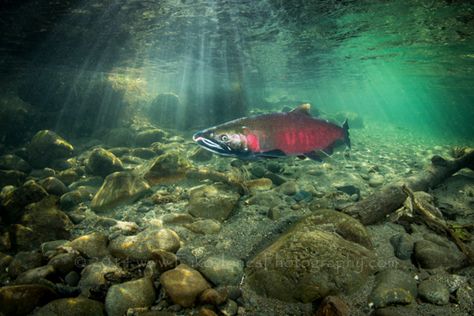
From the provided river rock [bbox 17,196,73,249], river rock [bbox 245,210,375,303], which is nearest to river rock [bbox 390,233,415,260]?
river rock [bbox 245,210,375,303]

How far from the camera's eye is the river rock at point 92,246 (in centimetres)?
430

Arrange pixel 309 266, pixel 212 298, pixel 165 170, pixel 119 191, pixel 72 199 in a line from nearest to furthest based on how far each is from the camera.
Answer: pixel 212 298, pixel 309 266, pixel 119 191, pixel 72 199, pixel 165 170

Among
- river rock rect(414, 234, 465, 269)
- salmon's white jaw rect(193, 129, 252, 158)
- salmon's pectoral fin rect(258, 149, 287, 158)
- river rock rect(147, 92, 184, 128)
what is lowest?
river rock rect(147, 92, 184, 128)

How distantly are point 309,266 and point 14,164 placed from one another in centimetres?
1170

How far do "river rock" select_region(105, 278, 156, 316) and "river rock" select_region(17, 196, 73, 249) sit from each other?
103 inches

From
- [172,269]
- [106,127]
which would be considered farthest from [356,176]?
[106,127]

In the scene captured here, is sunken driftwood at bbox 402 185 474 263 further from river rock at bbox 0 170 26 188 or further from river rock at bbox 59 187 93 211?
river rock at bbox 0 170 26 188

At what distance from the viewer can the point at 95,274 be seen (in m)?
3.77

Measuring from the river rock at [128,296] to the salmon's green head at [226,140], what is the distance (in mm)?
2070

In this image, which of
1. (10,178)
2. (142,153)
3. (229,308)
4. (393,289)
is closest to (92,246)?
(229,308)

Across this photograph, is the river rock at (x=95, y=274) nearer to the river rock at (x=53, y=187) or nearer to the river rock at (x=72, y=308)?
the river rock at (x=72, y=308)

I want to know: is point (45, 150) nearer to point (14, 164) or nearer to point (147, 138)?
point (14, 164)

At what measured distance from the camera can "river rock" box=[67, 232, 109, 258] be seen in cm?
430

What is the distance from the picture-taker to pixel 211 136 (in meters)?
2.95
